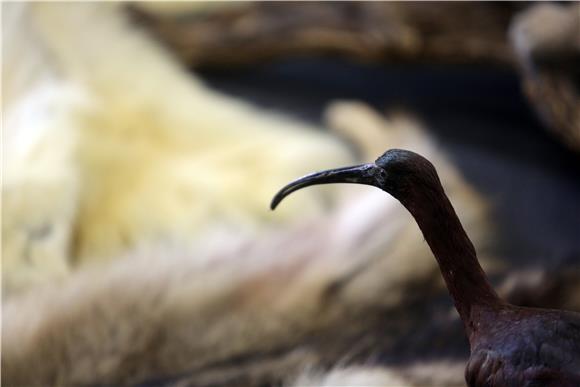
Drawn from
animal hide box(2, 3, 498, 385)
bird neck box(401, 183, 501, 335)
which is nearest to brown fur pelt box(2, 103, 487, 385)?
animal hide box(2, 3, 498, 385)

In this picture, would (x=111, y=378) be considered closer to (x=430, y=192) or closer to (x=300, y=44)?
(x=430, y=192)

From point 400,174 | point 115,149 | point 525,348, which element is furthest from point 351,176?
point 115,149

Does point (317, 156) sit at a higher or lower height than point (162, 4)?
lower

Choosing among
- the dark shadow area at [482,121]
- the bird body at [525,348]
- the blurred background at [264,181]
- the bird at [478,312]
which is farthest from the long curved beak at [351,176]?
the dark shadow area at [482,121]

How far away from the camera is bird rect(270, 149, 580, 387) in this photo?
43 cm

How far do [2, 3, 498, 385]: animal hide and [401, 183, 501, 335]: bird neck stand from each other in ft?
0.65

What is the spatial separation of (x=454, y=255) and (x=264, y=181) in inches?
19.6

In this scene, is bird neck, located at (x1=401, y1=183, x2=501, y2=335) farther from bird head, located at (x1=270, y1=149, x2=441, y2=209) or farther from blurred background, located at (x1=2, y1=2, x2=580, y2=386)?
blurred background, located at (x1=2, y1=2, x2=580, y2=386)

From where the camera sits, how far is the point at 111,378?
0.68m

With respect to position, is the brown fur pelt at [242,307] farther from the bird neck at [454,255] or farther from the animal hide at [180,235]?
the bird neck at [454,255]

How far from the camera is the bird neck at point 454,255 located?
464 millimetres

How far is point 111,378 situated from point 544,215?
501 mm

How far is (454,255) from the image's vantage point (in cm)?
47

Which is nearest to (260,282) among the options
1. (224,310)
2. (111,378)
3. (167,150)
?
(224,310)
